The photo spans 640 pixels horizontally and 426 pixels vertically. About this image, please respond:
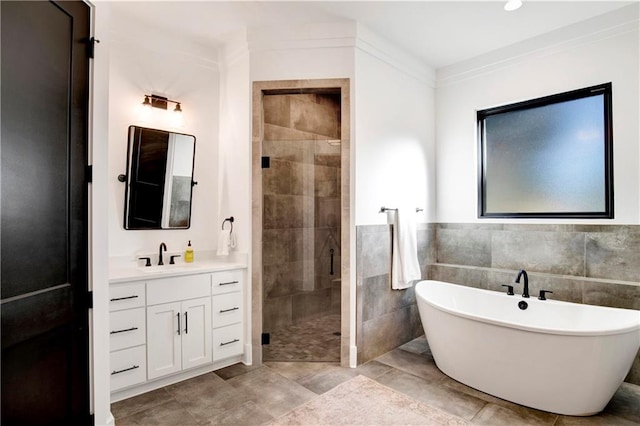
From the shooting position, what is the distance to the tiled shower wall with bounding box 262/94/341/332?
303cm

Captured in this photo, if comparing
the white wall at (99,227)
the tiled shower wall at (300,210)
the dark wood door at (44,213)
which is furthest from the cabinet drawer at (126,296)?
the tiled shower wall at (300,210)

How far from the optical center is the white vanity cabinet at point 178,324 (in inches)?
97.7

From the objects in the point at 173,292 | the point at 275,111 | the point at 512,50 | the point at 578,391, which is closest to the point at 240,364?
the point at 173,292

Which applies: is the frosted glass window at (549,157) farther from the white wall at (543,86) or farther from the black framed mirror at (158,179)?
the black framed mirror at (158,179)

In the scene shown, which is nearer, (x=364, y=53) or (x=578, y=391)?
(x=578, y=391)

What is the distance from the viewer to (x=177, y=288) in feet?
8.53

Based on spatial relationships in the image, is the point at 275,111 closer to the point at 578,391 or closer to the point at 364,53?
the point at 364,53

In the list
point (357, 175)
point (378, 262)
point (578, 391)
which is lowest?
point (578, 391)

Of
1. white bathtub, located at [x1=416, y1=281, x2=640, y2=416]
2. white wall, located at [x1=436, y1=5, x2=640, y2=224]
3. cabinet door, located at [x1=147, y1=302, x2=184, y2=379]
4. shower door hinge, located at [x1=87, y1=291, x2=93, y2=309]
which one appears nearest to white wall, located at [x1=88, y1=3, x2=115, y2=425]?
shower door hinge, located at [x1=87, y1=291, x2=93, y2=309]

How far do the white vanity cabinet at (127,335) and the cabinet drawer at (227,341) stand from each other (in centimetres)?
54

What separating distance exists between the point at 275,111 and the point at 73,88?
5.32ft

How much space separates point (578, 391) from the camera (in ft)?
7.00

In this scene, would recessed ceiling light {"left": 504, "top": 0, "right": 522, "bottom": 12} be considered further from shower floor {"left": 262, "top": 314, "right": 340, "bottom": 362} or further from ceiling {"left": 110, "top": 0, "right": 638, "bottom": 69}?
shower floor {"left": 262, "top": 314, "right": 340, "bottom": 362}

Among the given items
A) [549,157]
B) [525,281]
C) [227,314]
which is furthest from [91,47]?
[549,157]
